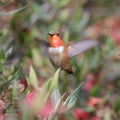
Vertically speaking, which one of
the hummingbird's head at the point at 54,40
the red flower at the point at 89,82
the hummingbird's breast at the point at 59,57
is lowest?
the red flower at the point at 89,82

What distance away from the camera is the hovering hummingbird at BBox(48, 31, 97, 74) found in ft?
7.74

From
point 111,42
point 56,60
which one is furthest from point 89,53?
point 56,60

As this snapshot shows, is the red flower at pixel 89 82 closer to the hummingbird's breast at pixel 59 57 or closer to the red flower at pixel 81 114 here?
the red flower at pixel 81 114

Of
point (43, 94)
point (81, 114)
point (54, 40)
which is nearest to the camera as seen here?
point (43, 94)

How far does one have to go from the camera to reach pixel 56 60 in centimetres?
238

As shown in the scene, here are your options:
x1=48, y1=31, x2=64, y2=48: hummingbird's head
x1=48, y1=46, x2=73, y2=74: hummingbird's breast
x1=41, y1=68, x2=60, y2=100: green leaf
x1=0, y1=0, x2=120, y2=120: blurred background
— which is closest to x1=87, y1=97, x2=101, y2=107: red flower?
x1=0, y1=0, x2=120, y2=120: blurred background

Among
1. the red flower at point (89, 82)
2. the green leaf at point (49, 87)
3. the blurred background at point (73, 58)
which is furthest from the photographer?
the red flower at point (89, 82)

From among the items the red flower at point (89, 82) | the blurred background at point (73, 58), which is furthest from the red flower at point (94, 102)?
the red flower at point (89, 82)

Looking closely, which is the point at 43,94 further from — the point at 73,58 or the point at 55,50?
the point at 73,58

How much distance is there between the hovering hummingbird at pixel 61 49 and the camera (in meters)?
2.36

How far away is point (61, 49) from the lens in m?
2.40

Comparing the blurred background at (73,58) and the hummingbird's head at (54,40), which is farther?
the blurred background at (73,58)

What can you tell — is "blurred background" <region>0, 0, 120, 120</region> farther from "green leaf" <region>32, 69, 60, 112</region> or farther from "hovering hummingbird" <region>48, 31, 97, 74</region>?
"green leaf" <region>32, 69, 60, 112</region>

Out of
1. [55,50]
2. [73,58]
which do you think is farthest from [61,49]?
[73,58]
